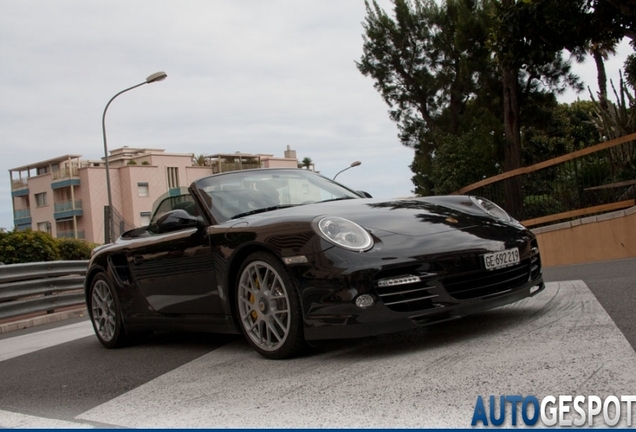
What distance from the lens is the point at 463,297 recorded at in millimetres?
4457

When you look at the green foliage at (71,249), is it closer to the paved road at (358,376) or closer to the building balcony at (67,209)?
the paved road at (358,376)

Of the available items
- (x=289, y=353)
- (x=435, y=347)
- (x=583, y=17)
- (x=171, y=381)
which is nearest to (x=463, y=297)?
(x=435, y=347)

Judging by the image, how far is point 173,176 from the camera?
84.6 metres

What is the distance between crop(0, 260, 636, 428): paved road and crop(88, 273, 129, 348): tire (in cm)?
39

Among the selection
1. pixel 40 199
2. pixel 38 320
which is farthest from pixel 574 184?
pixel 40 199

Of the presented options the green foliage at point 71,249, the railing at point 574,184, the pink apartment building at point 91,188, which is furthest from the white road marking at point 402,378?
the pink apartment building at point 91,188

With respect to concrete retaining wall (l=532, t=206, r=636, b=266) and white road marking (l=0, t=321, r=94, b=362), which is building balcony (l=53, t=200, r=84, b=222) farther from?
white road marking (l=0, t=321, r=94, b=362)

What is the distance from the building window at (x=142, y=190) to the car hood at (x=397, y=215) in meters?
77.9

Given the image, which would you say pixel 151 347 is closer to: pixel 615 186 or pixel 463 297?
pixel 463 297

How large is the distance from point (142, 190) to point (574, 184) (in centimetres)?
7182

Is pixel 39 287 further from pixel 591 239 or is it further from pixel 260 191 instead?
pixel 591 239

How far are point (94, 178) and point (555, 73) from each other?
63400mm

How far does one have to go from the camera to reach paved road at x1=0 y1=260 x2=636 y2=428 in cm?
334

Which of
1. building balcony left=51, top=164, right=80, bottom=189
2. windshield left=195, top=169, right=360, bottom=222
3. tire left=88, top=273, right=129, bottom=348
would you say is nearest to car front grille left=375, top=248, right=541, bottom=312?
Result: windshield left=195, top=169, right=360, bottom=222
